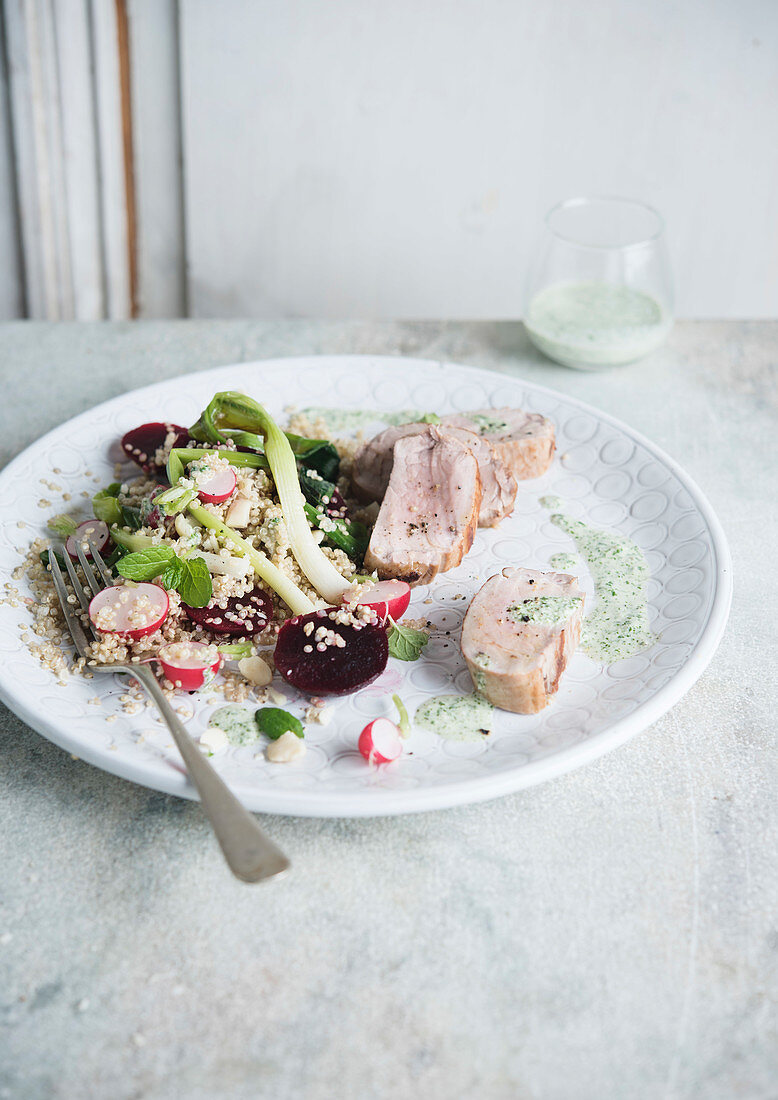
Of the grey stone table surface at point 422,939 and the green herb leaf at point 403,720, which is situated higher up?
the green herb leaf at point 403,720

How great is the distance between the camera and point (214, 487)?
186 cm

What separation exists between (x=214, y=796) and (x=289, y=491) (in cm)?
76

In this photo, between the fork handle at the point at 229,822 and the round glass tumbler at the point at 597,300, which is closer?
the fork handle at the point at 229,822

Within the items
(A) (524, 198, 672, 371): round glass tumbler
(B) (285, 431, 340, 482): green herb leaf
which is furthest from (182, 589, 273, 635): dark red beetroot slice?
(A) (524, 198, 672, 371): round glass tumbler

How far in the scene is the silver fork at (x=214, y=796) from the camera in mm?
1183

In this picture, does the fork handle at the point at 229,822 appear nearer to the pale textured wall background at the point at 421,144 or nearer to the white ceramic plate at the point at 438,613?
the white ceramic plate at the point at 438,613

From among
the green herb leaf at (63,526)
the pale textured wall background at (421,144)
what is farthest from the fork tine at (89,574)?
the pale textured wall background at (421,144)

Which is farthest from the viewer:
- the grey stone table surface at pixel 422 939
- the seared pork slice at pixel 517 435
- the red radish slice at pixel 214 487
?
the seared pork slice at pixel 517 435

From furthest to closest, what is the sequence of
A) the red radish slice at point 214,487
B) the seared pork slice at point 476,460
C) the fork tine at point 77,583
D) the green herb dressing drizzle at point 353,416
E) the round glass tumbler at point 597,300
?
1. the round glass tumbler at point 597,300
2. the green herb dressing drizzle at point 353,416
3. the seared pork slice at point 476,460
4. the red radish slice at point 214,487
5. the fork tine at point 77,583

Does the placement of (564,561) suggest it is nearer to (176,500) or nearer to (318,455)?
(318,455)

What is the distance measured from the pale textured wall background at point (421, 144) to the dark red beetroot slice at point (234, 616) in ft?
8.13

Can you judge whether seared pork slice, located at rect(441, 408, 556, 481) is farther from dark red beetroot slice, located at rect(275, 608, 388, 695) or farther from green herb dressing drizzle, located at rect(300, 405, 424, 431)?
dark red beetroot slice, located at rect(275, 608, 388, 695)

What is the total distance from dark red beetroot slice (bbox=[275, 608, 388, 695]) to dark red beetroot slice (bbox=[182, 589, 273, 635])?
0.08m

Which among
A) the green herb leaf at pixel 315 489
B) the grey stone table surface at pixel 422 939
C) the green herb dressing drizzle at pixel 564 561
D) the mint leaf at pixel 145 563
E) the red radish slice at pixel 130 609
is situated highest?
the mint leaf at pixel 145 563
